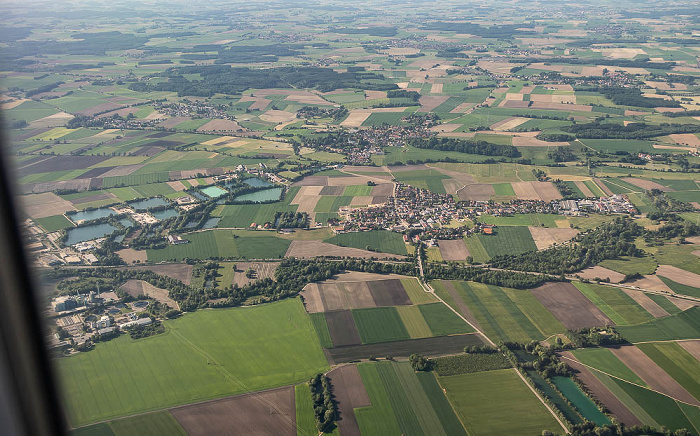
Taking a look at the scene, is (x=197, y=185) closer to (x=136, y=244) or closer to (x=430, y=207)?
(x=136, y=244)

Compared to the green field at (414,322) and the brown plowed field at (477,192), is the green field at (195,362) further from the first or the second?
the brown plowed field at (477,192)

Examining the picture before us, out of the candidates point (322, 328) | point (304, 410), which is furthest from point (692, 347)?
point (304, 410)

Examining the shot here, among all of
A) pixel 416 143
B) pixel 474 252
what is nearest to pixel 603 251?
pixel 474 252

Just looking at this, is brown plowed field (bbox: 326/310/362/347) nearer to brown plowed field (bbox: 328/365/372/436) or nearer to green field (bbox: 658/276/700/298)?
brown plowed field (bbox: 328/365/372/436)

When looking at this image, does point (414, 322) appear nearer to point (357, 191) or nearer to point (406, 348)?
point (406, 348)

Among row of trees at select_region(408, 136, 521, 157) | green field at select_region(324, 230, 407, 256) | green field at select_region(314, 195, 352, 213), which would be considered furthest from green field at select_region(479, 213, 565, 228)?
row of trees at select_region(408, 136, 521, 157)

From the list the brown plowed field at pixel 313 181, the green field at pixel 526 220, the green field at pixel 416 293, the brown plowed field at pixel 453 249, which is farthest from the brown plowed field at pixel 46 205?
the green field at pixel 526 220
